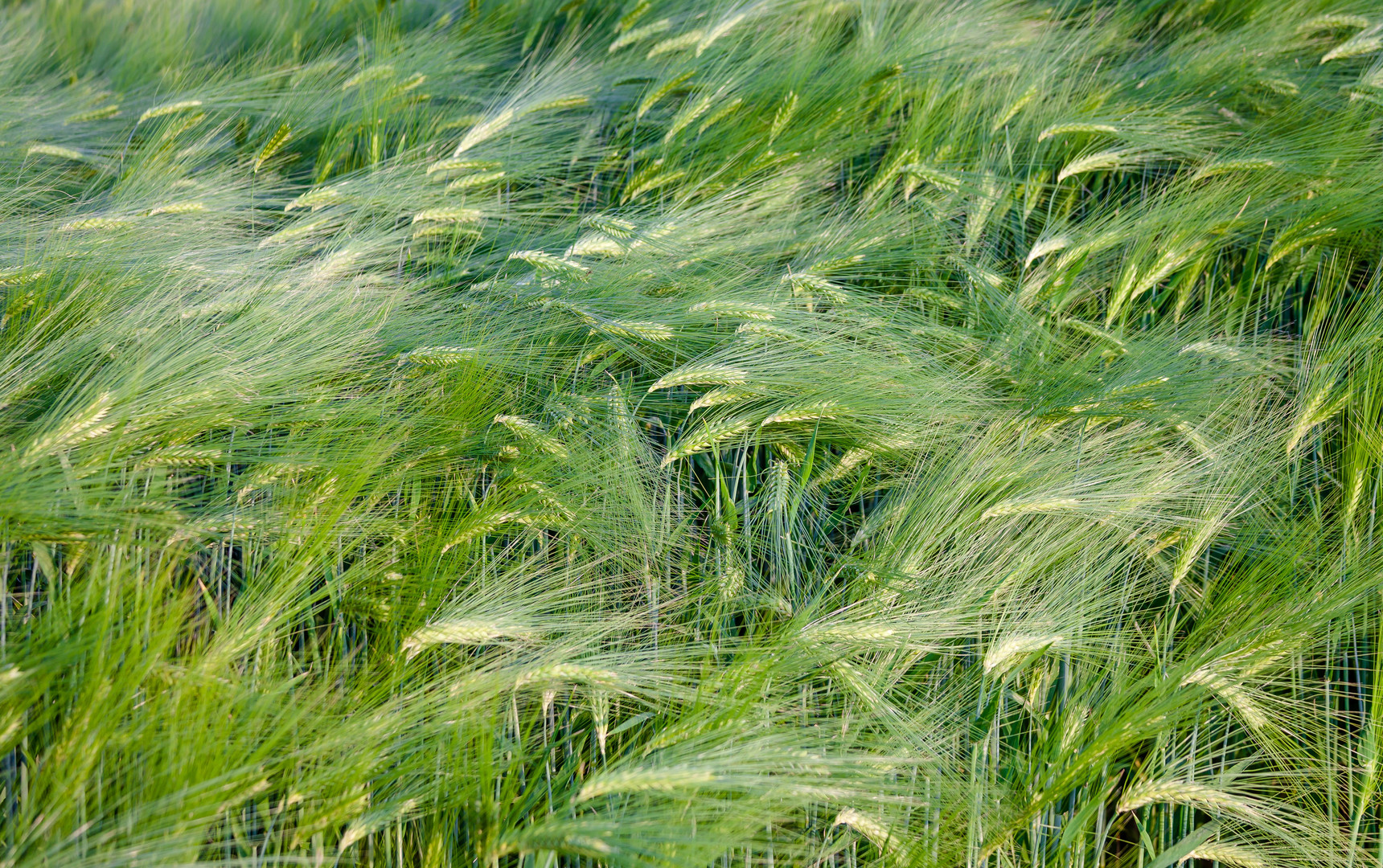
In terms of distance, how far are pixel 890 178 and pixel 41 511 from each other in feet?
4.74

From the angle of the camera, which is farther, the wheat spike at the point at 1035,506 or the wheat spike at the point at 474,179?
the wheat spike at the point at 474,179

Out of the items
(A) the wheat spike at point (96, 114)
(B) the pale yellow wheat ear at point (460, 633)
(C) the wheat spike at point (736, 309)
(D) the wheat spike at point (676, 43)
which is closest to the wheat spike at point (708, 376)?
(C) the wheat spike at point (736, 309)

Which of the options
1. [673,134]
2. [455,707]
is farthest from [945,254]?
[455,707]

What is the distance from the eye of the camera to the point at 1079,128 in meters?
1.66

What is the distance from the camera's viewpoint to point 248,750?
3.03ft

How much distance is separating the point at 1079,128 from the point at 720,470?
1020 mm

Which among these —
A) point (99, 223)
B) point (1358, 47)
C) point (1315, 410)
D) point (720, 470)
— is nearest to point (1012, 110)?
point (1358, 47)

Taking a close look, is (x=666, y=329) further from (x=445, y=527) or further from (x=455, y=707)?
(x=455, y=707)

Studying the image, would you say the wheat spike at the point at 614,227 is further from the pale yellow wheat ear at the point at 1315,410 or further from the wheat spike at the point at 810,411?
the pale yellow wheat ear at the point at 1315,410

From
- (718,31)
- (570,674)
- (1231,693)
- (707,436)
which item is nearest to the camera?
(570,674)

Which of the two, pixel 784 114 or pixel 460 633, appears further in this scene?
pixel 784 114

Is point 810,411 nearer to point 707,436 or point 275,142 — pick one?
point 707,436

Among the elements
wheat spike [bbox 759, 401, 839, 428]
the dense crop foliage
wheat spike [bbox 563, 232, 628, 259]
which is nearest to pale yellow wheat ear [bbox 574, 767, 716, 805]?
the dense crop foliage

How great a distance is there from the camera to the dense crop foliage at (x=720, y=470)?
0.98 m
